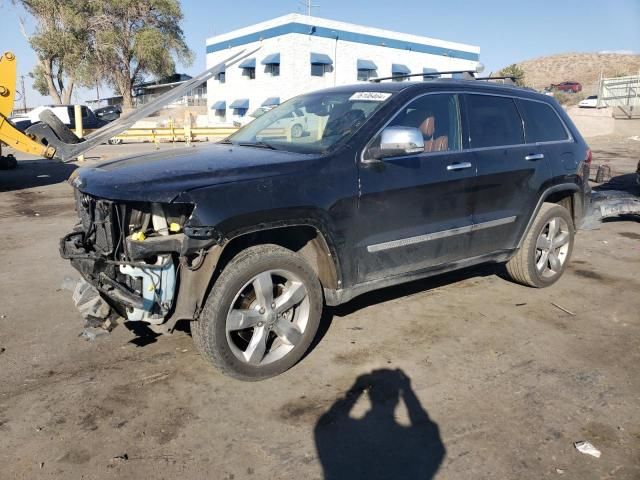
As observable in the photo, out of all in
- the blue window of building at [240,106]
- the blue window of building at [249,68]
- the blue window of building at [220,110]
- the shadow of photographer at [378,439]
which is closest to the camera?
the shadow of photographer at [378,439]

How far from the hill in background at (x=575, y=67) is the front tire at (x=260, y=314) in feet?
309

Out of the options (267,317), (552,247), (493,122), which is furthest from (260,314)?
(552,247)

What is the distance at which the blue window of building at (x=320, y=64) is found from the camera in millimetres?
37312

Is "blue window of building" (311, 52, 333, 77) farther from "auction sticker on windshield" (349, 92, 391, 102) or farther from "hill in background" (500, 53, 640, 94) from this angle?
"hill in background" (500, 53, 640, 94)

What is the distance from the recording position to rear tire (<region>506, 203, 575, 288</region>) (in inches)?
204

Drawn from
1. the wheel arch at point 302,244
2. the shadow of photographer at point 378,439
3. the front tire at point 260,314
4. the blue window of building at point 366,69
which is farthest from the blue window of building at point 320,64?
the shadow of photographer at point 378,439

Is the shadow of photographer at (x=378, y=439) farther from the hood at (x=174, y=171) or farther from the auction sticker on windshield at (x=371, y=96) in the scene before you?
the auction sticker on windshield at (x=371, y=96)

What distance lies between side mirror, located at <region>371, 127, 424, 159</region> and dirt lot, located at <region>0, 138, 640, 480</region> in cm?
148

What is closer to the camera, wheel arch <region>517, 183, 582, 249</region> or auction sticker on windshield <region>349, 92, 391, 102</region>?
auction sticker on windshield <region>349, 92, 391, 102</region>

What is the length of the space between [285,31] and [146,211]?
36.4 meters

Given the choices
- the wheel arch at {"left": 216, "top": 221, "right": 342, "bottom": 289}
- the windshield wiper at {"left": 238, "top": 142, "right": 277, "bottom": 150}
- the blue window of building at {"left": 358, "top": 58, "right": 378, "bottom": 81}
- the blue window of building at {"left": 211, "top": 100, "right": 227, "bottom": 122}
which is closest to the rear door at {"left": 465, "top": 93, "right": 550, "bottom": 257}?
the wheel arch at {"left": 216, "top": 221, "right": 342, "bottom": 289}

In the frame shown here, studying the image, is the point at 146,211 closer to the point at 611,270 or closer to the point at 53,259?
the point at 53,259

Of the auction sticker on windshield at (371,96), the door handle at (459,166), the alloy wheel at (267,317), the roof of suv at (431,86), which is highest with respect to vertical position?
the roof of suv at (431,86)

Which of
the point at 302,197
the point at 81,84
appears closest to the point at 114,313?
the point at 302,197
